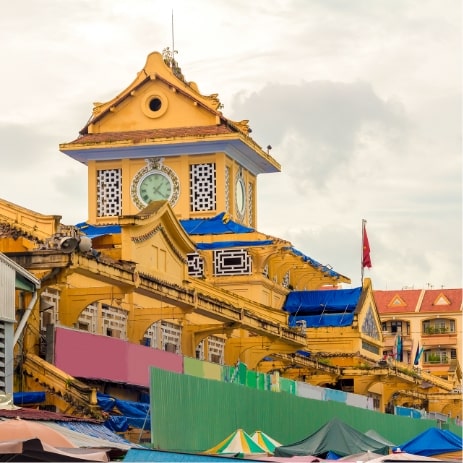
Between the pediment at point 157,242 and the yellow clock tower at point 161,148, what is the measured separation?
58.2 ft

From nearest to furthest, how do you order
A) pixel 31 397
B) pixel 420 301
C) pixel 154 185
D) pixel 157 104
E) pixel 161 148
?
1. pixel 31 397
2. pixel 161 148
3. pixel 157 104
4. pixel 154 185
5. pixel 420 301

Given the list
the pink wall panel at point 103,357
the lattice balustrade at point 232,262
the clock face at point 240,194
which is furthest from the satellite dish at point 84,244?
the clock face at point 240,194

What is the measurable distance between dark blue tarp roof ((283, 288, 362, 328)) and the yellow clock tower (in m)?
7.11

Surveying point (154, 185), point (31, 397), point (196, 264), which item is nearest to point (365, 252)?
point (196, 264)

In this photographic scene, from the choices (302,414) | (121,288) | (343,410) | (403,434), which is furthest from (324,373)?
(121,288)

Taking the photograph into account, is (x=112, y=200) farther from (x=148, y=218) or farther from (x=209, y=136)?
(x=148, y=218)

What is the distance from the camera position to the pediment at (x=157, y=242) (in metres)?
48.7

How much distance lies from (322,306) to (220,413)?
3996cm

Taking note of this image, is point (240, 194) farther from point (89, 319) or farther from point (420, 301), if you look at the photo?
point (420, 301)

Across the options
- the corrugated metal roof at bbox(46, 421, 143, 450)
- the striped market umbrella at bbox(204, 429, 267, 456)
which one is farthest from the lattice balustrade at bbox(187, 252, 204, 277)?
the corrugated metal roof at bbox(46, 421, 143, 450)

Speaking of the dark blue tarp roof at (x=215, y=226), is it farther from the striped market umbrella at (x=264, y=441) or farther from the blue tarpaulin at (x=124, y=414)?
the blue tarpaulin at (x=124, y=414)

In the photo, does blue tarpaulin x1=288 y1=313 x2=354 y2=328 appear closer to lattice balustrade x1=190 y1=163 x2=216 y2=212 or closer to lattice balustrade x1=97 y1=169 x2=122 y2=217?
lattice balustrade x1=190 y1=163 x2=216 y2=212

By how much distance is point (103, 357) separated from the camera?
41031 mm

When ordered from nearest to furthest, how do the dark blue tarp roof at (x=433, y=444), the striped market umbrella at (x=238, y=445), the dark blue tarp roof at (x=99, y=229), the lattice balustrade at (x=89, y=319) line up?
the striped market umbrella at (x=238, y=445)
the lattice balustrade at (x=89, y=319)
the dark blue tarp roof at (x=433, y=444)
the dark blue tarp roof at (x=99, y=229)
